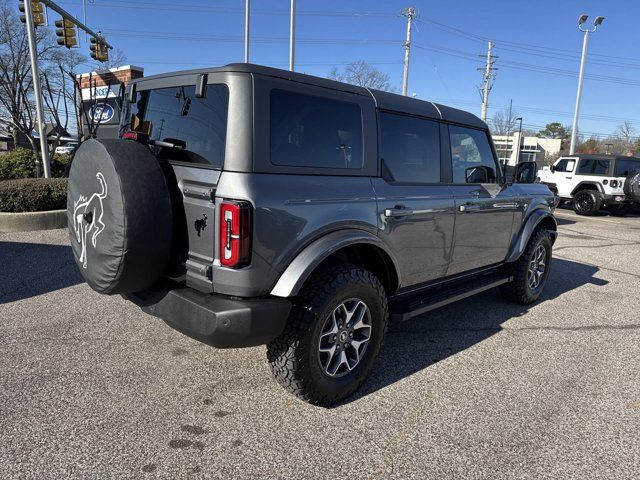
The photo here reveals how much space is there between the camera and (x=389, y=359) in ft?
11.9

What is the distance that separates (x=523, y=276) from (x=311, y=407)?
314 cm

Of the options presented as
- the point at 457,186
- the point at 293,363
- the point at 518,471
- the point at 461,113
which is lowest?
the point at 518,471

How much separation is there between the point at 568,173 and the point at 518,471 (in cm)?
1617

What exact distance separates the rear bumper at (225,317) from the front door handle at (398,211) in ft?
3.41

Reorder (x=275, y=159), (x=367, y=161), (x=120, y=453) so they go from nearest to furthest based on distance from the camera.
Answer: (x=120, y=453)
(x=275, y=159)
(x=367, y=161)

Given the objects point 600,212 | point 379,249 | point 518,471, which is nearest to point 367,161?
point 379,249

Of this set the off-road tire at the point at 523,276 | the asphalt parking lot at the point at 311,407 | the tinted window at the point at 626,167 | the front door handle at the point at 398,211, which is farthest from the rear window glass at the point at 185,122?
the tinted window at the point at 626,167

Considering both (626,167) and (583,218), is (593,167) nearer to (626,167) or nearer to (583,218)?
(626,167)

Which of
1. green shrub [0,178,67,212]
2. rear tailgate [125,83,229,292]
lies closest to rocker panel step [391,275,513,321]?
rear tailgate [125,83,229,292]

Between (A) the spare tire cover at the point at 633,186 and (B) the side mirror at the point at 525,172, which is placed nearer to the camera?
(B) the side mirror at the point at 525,172

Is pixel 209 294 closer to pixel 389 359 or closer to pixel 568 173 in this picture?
pixel 389 359

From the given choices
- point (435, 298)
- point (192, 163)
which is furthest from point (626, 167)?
point (192, 163)

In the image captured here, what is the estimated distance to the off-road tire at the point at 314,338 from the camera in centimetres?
270

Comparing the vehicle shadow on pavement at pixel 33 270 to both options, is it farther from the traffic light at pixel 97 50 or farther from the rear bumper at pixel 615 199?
the rear bumper at pixel 615 199
